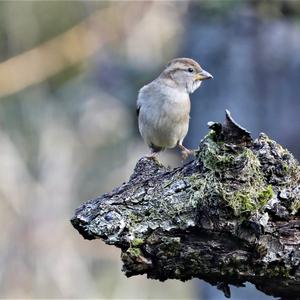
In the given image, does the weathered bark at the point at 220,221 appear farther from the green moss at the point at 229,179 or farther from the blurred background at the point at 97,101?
the blurred background at the point at 97,101

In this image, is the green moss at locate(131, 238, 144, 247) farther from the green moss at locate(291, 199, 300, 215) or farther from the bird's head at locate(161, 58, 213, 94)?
the bird's head at locate(161, 58, 213, 94)

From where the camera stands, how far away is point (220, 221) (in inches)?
109

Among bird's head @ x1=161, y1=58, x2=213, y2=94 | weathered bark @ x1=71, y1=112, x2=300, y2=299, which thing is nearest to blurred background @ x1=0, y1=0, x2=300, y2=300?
bird's head @ x1=161, y1=58, x2=213, y2=94

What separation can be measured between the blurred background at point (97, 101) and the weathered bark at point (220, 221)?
13.0 feet

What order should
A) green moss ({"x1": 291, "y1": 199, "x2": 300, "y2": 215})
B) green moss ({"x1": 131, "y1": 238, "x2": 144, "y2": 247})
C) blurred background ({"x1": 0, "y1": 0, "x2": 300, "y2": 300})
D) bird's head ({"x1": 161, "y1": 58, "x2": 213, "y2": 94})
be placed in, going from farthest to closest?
blurred background ({"x1": 0, "y1": 0, "x2": 300, "y2": 300})
bird's head ({"x1": 161, "y1": 58, "x2": 213, "y2": 94})
green moss ({"x1": 291, "y1": 199, "x2": 300, "y2": 215})
green moss ({"x1": 131, "y1": 238, "x2": 144, "y2": 247})

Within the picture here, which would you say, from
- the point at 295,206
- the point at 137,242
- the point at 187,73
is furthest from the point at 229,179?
the point at 187,73

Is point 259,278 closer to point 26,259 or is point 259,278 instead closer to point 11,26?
point 26,259

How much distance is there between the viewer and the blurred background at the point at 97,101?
729 cm

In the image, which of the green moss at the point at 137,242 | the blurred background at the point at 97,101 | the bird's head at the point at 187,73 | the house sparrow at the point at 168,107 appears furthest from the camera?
the blurred background at the point at 97,101

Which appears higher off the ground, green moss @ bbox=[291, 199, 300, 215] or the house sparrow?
the house sparrow

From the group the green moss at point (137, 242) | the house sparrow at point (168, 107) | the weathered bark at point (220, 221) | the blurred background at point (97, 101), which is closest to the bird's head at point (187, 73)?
the house sparrow at point (168, 107)

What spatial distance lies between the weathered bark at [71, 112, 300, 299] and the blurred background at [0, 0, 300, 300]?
3954 mm

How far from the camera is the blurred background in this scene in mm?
7285

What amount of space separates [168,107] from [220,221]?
2172 mm
